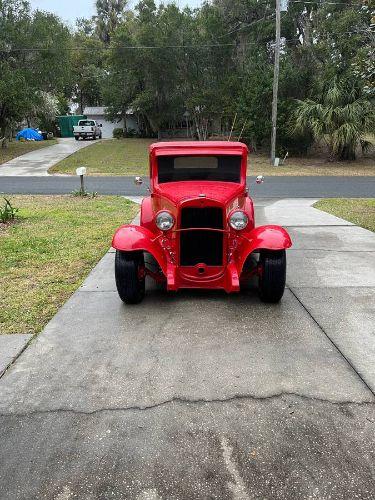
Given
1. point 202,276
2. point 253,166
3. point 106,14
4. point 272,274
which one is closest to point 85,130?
point 253,166

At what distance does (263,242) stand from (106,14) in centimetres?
6799

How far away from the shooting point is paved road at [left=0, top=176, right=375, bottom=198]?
14.6 m

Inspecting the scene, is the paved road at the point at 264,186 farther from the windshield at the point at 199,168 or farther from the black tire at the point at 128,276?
the black tire at the point at 128,276

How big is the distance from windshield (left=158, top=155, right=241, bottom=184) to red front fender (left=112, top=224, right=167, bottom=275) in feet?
3.20

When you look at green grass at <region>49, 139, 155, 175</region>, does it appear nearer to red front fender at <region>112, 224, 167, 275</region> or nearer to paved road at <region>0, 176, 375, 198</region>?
paved road at <region>0, 176, 375, 198</region>

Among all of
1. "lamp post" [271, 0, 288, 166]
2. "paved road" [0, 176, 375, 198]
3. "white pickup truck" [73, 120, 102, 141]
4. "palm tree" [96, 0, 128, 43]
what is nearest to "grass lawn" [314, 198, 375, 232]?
"paved road" [0, 176, 375, 198]

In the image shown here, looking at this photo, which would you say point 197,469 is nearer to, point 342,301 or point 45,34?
point 342,301

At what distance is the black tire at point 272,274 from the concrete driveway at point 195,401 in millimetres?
158

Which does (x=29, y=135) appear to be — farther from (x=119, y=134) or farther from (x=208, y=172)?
(x=208, y=172)

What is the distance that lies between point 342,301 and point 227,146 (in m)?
2.19

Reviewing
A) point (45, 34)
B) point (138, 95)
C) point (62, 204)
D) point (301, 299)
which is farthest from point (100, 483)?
point (138, 95)

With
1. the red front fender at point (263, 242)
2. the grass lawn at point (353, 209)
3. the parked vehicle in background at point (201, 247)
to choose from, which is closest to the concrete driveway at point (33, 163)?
the grass lawn at point (353, 209)

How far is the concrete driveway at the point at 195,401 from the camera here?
245 cm

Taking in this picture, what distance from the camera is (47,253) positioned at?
685 centimetres
